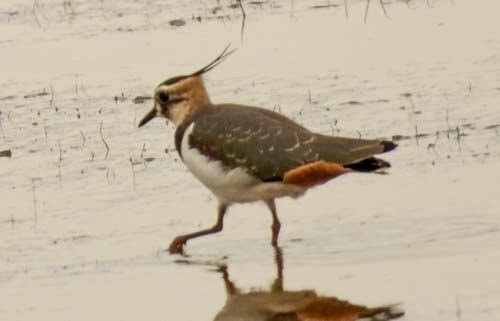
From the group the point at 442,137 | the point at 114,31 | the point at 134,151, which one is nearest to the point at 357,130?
the point at 442,137

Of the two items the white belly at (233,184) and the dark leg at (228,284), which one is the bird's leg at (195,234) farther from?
the dark leg at (228,284)

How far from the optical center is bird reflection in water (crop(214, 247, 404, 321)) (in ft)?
30.4

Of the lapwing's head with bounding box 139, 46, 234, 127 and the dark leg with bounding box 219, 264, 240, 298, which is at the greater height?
the lapwing's head with bounding box 139, 46, 234, 127

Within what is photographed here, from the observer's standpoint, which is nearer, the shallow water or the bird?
the shallow water

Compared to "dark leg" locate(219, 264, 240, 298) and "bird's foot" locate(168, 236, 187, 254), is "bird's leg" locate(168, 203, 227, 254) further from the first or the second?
"dark leg" locate(219, 264, 240, 298)

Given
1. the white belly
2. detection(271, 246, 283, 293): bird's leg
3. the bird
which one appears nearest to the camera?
detection(271, 246, 283, 293): bird's leg

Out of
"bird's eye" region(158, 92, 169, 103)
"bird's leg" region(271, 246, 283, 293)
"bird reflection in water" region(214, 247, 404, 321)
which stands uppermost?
"bird's eye" region(158, 92, 169, 103)

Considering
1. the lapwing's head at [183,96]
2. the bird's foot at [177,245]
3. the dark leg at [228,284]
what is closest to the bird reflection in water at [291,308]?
the dark leg at [228,284]

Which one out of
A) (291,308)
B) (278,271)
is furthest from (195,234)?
(291,308)

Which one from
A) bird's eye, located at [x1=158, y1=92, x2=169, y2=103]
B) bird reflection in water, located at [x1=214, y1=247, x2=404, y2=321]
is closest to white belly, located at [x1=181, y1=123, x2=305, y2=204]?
bird's eye, located at [x1=158, y1=92, x2=169, y2=103]

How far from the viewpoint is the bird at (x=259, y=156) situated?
1070 cm

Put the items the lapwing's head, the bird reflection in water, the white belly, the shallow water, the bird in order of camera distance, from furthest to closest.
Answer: the lapwing's head, the white belly, the bird, the shallow water, the bird reflection in water

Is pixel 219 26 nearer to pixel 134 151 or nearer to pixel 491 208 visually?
pixel 134 151

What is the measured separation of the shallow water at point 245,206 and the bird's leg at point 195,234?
9 cm
